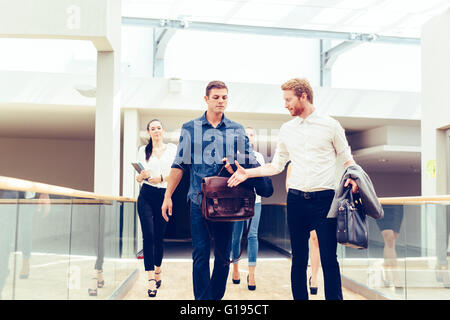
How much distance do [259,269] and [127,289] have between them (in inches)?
89.1

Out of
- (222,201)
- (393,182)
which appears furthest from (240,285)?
(393,182)

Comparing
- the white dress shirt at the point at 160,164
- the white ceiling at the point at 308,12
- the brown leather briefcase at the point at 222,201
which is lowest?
the brown leather briefcase at the point at 222,201

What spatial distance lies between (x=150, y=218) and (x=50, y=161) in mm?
12425

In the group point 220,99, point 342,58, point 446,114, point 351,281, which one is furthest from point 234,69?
point 220,99

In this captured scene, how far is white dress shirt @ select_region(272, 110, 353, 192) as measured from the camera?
267 cm

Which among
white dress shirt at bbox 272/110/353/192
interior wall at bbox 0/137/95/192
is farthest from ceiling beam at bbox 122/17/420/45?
white dress shirt at bbox 272/110/353/192

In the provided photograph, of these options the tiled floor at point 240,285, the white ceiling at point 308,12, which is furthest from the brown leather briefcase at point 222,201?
the white ceiling at point 308,12

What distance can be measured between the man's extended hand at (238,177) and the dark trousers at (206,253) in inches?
9.7

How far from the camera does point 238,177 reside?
268 cm

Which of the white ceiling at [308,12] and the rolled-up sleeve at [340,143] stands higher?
the white ceiling at [308,12]

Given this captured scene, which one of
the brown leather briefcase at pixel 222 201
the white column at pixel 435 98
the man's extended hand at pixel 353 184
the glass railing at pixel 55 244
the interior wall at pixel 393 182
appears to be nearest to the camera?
the glass railing at pixel 55 244

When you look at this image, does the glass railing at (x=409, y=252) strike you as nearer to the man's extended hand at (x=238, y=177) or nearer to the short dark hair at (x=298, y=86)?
the short dark hair at (x=298, y=86)

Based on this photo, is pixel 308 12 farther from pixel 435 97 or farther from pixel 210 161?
pixel 210 161

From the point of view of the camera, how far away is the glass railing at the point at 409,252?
347 centimetres
